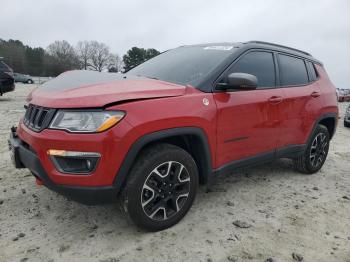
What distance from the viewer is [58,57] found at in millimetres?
69812

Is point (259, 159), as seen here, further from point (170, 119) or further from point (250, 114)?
point (170, 119)

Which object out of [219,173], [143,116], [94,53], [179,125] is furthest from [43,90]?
[94,53]

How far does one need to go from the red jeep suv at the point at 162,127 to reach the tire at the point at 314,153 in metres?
0.54

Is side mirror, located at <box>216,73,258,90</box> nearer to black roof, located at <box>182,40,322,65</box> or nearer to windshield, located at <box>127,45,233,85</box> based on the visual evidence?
windshield, located at <box>127,45,233,85</box>

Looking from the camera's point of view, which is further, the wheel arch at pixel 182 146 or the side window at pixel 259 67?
the side window at pixel 259 67

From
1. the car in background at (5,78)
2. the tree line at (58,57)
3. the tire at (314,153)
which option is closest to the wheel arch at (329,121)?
the tire at (314,153)

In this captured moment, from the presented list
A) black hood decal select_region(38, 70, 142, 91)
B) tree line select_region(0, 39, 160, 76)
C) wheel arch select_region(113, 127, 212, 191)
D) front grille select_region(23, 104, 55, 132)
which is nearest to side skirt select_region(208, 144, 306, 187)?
wheel arch select_region(113, 127, 212, 191)

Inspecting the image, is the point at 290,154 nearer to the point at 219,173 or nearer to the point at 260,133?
the point at 260,133

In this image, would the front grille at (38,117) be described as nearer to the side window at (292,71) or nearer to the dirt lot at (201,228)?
the dirt lot at (201,228)

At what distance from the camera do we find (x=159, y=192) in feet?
9.45

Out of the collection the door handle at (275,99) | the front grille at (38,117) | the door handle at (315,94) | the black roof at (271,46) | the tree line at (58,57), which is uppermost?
the tree line at (58,57)

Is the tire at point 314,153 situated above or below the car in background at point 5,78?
below

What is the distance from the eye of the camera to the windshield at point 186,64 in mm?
3350

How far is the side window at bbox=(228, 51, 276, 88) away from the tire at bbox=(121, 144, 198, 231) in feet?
3.80
